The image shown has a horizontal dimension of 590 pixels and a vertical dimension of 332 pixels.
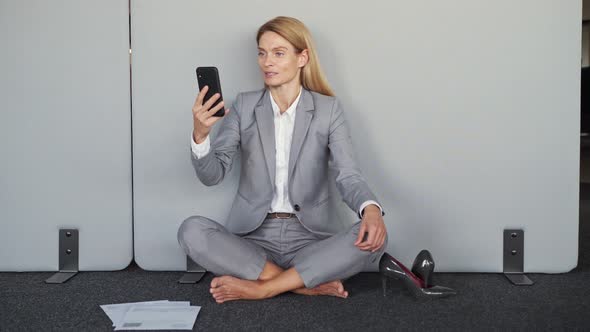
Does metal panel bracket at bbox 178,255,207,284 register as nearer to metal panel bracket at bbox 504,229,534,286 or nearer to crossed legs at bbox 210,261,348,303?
crossed legs at bbox 210,261,348,303

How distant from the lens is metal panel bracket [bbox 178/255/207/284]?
6.87ft

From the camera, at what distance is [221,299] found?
6.02ft

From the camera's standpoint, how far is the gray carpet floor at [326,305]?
164 centimetres

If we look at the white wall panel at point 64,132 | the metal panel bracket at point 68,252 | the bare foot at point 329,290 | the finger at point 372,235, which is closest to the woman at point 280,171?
the bare foot at point 329,290

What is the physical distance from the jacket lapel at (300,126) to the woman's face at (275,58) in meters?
0.11

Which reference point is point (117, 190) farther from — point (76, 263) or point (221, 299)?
point (221, 299)

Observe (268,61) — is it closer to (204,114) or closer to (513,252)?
(204,114)

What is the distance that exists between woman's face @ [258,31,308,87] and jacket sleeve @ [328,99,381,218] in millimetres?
211

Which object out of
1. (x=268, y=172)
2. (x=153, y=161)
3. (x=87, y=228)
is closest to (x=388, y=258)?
(x=268, y=172)

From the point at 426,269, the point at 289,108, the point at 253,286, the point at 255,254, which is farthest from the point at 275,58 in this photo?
the point at 426,269

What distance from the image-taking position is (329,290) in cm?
189

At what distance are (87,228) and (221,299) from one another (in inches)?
27.2

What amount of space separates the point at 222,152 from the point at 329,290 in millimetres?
608

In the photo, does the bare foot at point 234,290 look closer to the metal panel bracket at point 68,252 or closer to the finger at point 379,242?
the finger at point 379,242
